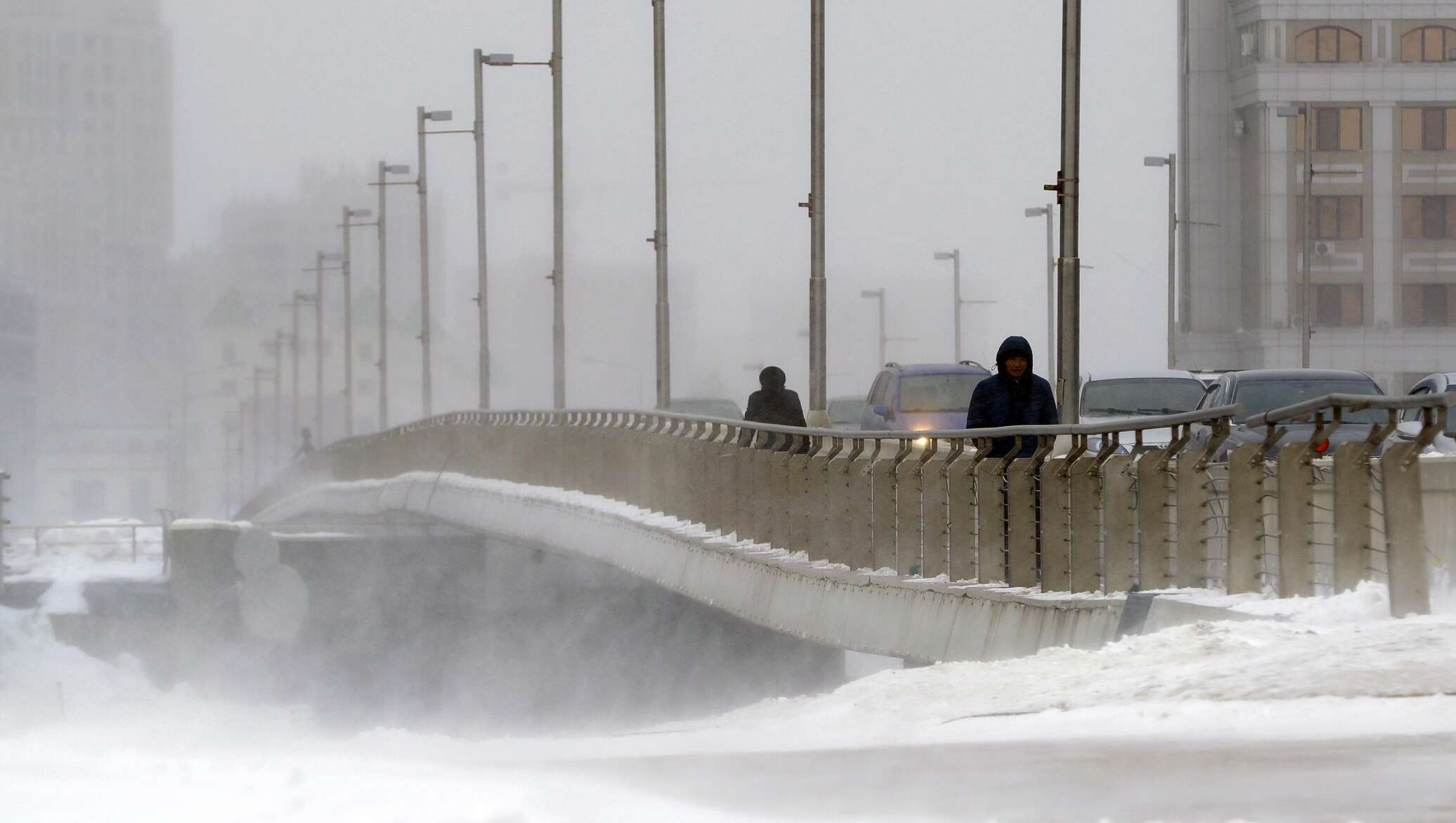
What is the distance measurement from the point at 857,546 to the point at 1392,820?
12.5 metres

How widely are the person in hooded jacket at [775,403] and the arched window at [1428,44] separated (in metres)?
71.5

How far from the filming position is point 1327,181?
298 feet

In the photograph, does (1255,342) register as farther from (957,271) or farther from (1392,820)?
(1392,820)

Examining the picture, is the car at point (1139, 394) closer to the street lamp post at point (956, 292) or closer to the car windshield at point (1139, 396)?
the car windshield at point (1139, 396)

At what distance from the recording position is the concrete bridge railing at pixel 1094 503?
38.6ft

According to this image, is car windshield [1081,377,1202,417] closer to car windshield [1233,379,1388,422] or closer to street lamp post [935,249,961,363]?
car windshield [1233,379,1388,422]

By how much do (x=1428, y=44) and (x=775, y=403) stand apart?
72.7 m

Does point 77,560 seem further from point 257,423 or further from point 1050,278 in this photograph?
point 257,423

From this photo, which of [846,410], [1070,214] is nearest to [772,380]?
[1070,214]

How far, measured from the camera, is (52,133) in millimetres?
118438

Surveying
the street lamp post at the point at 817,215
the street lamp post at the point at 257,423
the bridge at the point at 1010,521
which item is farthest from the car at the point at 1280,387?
the street lamp post at the point at 257,423

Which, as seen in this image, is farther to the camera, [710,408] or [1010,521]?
[710,408]

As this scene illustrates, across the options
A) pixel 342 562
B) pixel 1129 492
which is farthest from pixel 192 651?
pixel 1129 492

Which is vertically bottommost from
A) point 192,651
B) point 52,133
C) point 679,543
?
point 192,651
